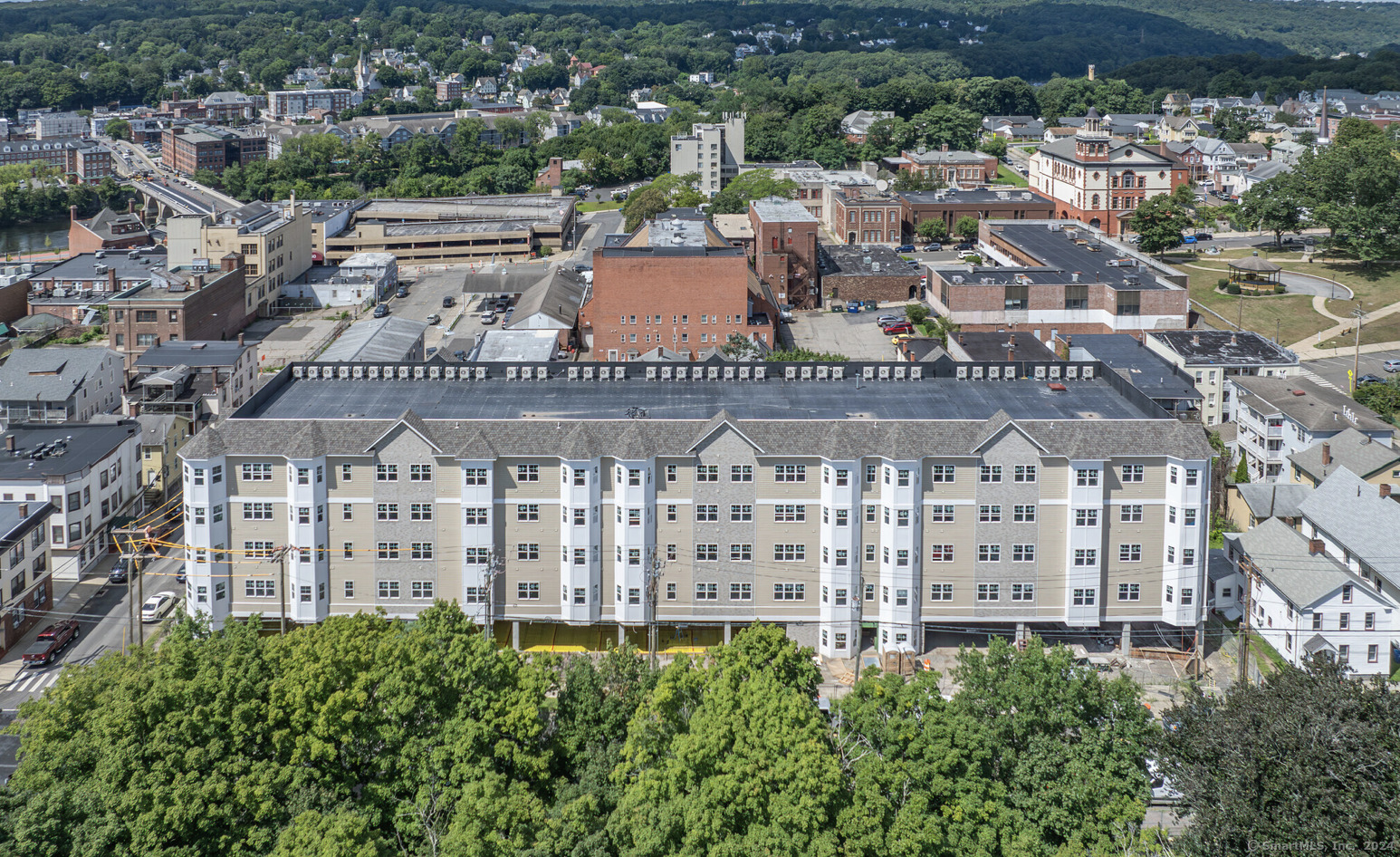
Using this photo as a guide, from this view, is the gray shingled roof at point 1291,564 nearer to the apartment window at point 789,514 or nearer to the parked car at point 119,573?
the apartment window at point 789,514

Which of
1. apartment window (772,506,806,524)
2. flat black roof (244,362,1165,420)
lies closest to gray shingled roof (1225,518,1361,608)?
flat black roof (244,362,1165,420)

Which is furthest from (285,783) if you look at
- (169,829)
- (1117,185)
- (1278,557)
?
(1117,185)

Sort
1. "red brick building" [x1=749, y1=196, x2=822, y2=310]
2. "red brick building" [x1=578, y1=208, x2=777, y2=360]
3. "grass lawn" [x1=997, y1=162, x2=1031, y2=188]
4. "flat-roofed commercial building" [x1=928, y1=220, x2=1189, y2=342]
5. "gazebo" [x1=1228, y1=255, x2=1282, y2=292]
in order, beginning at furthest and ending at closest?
1. "grass lawn" [x1=997, y1=162, x2=1031, y2=188]
2. "red brick building" [x1=749, y1=196, x2=822, y2=310]
3. "gazebo" [x1=1228, y1=255, x2=1282, y2=292]
4. "flat-roofed commercial building" [x1=928, y1=220, x2=1189, y2=342]
5. "red brick building" [x1=578, y1=208, x2=777, y2=360]

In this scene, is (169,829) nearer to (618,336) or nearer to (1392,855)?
(1392,855)

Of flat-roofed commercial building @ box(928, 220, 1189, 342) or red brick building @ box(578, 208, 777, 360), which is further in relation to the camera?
flat-roofed commercial building @ box(928, 220, 1189, 342)

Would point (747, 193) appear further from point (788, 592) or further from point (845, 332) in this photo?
point (788, 592)

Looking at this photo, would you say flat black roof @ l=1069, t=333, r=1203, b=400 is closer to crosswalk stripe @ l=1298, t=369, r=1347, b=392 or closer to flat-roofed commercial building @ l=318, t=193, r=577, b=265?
crosswalk stripe @ l=1298, t=369, r=1347, b=392

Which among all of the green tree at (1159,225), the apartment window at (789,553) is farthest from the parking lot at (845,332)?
the apartment window at (789,553)
